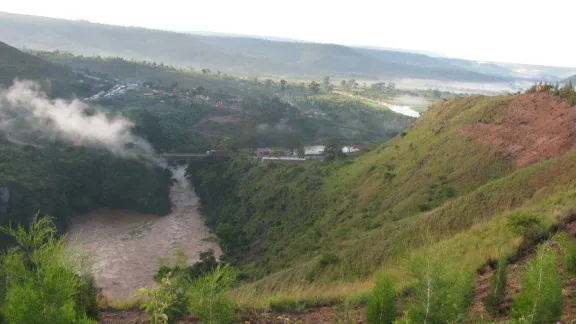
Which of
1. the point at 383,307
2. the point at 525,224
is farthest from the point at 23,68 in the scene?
the point at 383,307

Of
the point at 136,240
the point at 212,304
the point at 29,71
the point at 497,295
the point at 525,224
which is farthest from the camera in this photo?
the point at 29,71

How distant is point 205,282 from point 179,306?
2394mm

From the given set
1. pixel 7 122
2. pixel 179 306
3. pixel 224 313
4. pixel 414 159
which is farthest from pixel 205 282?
pixel 7 122

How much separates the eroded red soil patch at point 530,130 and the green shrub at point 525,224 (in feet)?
48.5

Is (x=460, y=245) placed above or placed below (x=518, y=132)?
below

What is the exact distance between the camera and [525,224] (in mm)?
10367

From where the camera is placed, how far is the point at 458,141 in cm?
3106

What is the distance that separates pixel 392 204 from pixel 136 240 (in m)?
24.8

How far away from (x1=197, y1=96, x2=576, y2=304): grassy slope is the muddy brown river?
616 cm

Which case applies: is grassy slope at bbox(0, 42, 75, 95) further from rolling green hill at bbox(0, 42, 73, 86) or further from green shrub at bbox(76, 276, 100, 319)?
green shrub at bbox(76, 276, 100, 319)

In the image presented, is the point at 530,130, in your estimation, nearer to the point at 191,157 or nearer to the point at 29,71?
the point at 191,157

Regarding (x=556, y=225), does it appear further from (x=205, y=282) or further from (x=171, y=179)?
(x=171, y=179)

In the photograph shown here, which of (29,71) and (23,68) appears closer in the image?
(23,68)

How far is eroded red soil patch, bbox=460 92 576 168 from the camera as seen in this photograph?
24013mm
